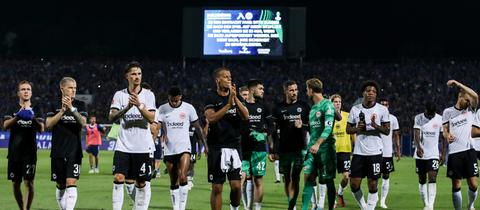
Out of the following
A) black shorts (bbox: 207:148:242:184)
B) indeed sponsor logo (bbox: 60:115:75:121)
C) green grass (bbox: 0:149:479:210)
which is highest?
indeed sponsor logo (bbox: 60:115:75:121)

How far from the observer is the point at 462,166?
56.8ft

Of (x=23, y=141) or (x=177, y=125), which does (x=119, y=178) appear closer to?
(x=23, y=141)

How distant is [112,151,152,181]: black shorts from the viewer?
48.1ft

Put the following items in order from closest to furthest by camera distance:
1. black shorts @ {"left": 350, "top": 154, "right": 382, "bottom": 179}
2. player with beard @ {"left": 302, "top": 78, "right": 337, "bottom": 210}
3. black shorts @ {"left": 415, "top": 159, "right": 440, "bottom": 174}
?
1. player with beard @ {"left": 302, "top": 78, "right": 337, "bottom": 210}
2. black shorts @ {"left": 350, "top": 154, "right": 382, "bottom": 179}
3. black shorts @ {"left": 415, "top": 159, "right": 440, "bottom": 174}

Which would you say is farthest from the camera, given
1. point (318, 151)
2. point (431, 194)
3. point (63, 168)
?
point (431, 194)

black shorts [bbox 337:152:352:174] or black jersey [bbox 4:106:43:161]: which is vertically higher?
black jersey [bbox 4:106:43:161]

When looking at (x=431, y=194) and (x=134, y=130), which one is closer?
(x=134, y=130)

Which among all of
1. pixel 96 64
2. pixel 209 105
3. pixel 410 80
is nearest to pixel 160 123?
pixel 209 105

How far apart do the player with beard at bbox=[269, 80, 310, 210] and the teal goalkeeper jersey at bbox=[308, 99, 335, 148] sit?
115 cm

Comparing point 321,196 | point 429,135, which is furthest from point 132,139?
point 429,135

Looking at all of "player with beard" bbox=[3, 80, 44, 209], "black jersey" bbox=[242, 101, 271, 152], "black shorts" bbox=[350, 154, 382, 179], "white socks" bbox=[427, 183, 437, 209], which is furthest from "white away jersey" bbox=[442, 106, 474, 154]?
"player with beard" bbox=[3, 80, 44, 209]

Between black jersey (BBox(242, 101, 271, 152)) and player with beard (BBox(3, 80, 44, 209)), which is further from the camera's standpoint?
black jersey (BBox(242, 101, 271, 152))

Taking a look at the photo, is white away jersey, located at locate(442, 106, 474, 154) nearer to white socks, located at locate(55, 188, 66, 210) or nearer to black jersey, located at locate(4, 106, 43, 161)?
white socks, located at locate(55, 188, 66, 210)

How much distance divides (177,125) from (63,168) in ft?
10.7
